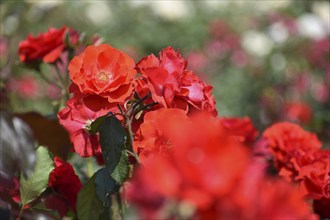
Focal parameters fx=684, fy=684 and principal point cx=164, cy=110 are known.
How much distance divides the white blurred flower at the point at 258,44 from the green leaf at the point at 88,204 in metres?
4.16

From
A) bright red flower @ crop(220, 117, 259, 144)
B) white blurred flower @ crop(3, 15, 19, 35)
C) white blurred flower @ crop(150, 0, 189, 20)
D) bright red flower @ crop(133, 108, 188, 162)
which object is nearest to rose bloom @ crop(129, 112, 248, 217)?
bright red flower @ crop(133, 108, 188, 162)

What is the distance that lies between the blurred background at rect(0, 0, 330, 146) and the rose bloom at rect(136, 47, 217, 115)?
142 cm

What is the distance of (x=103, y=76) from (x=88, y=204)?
8.0 inches

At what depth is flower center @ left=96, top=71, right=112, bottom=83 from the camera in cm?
105

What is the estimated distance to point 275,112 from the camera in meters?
2.59

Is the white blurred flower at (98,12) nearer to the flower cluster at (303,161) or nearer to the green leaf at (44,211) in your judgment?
the flower cluster at (303,161)

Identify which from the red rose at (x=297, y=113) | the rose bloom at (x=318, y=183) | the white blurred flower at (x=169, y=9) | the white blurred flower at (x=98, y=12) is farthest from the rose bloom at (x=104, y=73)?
the white blurred flower at (x=169, y=9)

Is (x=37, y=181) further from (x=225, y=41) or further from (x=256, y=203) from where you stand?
(x=225, y=41)

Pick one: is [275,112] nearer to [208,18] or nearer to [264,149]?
[264,149]

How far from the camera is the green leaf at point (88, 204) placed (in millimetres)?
1068

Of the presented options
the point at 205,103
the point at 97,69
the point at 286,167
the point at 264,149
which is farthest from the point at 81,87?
the point at 264,149

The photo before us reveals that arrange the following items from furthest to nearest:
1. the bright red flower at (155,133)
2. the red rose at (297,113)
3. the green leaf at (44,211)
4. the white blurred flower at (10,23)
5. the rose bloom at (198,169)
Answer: the red rose at (297,113) < the white blurred flower at (10,23) < the green leaf at (44,211) < the bright red flower at (155,133) < the rose bloom at (198,169)

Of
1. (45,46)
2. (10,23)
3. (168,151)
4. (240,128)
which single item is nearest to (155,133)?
(168,151)

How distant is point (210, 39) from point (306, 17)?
40.6 inches
